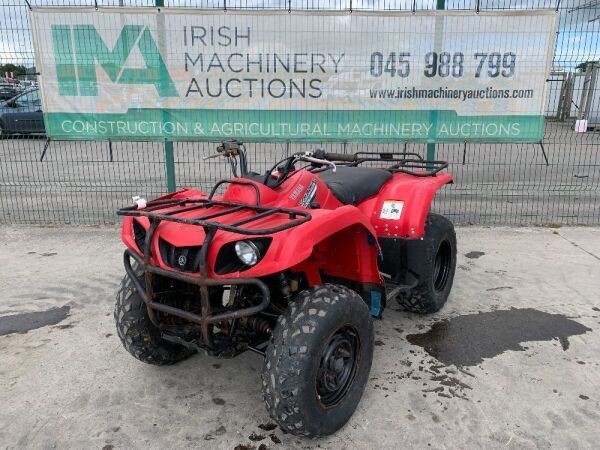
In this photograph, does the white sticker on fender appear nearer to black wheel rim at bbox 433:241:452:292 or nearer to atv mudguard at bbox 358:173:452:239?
atv mudguard at bbox 358:173:452:239

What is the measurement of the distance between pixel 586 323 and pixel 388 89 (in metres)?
3.47

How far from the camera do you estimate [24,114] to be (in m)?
8.74

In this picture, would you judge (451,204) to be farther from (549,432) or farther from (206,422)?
(206,422)

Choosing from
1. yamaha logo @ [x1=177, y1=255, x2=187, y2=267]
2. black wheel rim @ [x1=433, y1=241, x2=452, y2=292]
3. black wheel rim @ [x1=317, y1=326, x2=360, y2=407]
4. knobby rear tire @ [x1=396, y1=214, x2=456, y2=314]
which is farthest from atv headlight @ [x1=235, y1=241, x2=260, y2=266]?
black wheel rim @ [x1=433, y1=241, x2=452, y2=292]

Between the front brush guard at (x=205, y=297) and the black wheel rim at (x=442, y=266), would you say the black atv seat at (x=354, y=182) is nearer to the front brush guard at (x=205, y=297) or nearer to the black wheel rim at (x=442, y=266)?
the black wheel rim at (x=442, y=266)

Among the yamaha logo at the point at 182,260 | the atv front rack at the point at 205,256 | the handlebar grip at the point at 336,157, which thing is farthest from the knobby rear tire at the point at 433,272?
the yamaha logo at the point at 182,260

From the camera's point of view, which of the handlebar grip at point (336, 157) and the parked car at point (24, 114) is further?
the parked car at point (24, 114)

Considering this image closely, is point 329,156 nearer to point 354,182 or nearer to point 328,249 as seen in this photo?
point 354,182

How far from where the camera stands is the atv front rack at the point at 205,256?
229 cm

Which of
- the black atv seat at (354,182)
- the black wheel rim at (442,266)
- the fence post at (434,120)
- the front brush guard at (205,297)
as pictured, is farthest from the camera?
the fence post at (434,120)

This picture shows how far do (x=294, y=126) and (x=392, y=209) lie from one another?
293 centimetres

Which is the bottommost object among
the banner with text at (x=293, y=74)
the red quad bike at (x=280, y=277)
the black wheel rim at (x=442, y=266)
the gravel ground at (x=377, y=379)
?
the gravel ground at (x=377, y=379)

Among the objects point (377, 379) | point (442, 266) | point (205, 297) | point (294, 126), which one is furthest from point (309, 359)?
point (294, 126)

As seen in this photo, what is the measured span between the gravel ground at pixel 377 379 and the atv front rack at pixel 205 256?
0.50 m
